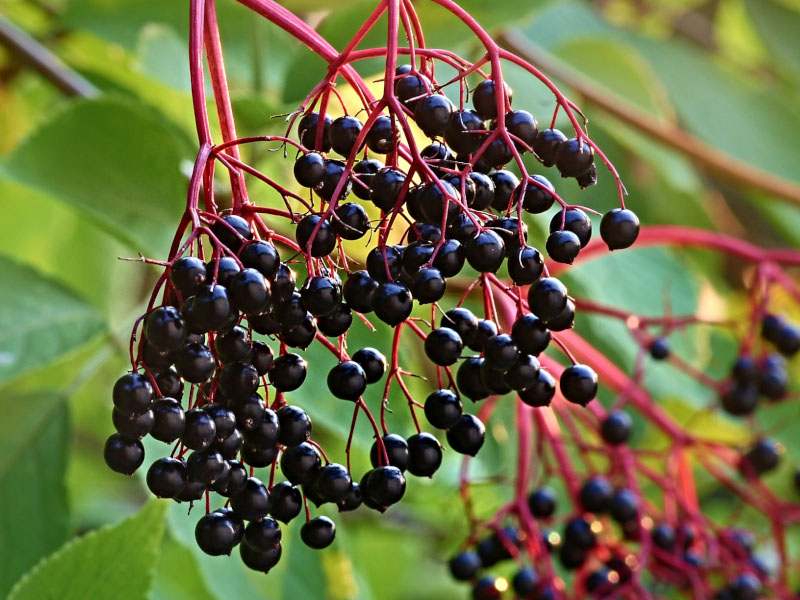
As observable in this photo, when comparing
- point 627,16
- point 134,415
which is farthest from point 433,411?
point 627,16

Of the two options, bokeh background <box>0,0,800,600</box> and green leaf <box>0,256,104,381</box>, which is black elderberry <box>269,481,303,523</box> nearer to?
bokeh background <box>0,0,800,600</box>

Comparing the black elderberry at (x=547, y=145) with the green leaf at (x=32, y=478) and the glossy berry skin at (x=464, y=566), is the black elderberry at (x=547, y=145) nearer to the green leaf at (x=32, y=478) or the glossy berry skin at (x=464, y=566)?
the glossy berry skin at (x=464, y=566)

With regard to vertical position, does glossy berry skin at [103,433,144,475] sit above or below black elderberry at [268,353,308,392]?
below

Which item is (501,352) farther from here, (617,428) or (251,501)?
(617,428)

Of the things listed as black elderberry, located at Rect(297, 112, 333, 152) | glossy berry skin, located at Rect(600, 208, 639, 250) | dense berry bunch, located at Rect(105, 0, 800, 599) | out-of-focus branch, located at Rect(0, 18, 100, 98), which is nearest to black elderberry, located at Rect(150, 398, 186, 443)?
dense berry bunch, located at Rect(105, 0, 800, 599)

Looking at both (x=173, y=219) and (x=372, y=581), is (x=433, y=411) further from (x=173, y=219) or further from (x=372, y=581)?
(x=372, y=581)

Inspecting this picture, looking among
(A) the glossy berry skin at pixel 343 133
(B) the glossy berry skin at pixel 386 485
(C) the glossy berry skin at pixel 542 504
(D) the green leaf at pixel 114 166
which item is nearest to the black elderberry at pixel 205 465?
(B) the glossy berry skin at pixel 386 485

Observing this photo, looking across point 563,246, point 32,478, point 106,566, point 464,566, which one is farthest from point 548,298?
point 32,478
